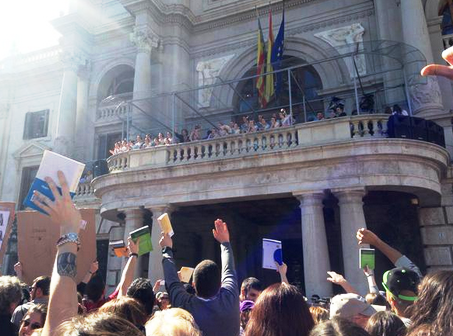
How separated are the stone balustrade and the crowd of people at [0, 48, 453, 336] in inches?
715

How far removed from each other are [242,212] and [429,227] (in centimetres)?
677

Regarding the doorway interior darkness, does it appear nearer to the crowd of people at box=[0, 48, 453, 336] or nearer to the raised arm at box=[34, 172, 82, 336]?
the crowd of people at box=[0, 48, 453, 336]

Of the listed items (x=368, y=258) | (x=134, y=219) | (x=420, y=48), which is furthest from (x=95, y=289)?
(x=420, y=48)

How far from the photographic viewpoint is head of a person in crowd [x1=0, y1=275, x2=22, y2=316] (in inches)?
143

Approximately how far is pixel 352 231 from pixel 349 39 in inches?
411

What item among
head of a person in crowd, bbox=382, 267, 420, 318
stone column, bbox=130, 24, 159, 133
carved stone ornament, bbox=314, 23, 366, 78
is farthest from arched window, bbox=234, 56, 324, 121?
head of a person in crowd, bbox=382, 267, 420, 318

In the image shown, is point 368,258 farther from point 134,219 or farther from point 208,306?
point 134,219

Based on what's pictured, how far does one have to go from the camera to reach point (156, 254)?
539 inches

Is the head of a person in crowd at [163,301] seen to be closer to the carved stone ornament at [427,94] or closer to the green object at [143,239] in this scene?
the green object at [143,239]

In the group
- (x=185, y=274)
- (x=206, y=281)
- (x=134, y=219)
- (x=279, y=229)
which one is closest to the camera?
(x=206, y=281)

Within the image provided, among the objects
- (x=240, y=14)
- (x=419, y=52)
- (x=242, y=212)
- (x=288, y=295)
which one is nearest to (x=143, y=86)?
(x=240, y=14)

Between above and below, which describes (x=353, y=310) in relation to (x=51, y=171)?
below

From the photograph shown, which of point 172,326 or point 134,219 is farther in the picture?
point 134,219

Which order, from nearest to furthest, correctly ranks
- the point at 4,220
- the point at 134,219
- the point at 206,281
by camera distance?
the point at 206,281, the point at 4,220, the point at 134,219
